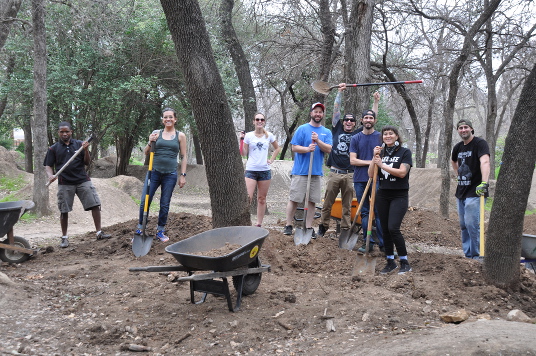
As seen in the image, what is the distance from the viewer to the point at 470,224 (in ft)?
19.6

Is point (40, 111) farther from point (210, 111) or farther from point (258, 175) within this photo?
point (210, 111)

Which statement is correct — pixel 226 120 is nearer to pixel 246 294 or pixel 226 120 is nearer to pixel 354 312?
pixel 246 294

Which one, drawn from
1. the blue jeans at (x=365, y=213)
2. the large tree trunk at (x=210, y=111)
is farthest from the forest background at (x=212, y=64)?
the blue jeans at (x=365, y=213)

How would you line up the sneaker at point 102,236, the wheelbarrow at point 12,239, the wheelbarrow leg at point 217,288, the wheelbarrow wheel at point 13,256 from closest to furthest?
the wheelbarrow leg at point 217,288, the wheelbarrow at point 12,239, the wheelbarrow wheel at point 13,256, the sneaker at point 102,236

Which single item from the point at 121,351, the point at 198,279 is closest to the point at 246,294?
the point at 198,279

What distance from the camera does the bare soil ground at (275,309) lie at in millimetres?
3559

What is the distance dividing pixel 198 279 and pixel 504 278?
3006 millimetres

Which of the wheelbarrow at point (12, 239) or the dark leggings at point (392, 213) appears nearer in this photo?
the dark leggings at point (392, 213)

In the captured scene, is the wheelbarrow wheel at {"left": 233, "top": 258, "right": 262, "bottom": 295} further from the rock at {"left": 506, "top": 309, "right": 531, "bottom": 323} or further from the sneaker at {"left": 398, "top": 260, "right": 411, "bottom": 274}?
the rock at {"left": 506, "top": 309, "right": 531, "bottom": 323}

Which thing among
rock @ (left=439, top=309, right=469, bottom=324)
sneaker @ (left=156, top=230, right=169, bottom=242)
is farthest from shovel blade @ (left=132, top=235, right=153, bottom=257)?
rock @ (left=439, top=309, right=469, bottom=324)

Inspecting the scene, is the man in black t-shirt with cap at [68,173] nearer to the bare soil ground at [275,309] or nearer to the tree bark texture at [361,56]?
the bare soil ground at [275,309]

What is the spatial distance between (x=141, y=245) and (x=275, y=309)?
2.57 meters

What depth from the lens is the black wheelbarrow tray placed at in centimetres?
406

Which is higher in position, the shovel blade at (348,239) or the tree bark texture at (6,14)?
the tree bark texture at (6,14)
